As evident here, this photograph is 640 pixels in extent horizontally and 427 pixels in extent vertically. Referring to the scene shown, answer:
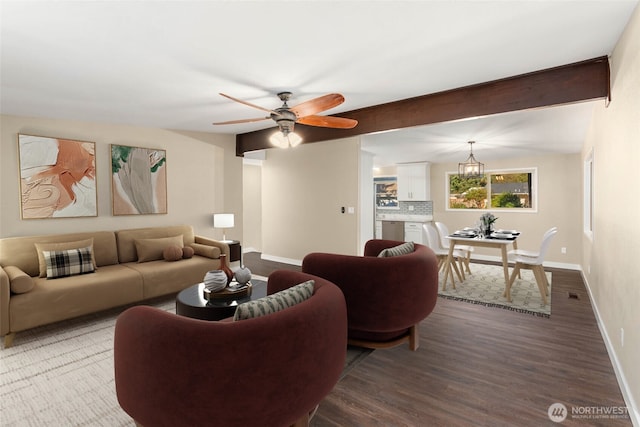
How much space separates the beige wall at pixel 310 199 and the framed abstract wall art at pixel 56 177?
3094mm

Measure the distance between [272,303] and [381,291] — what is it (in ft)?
3.96

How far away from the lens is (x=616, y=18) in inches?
75.9

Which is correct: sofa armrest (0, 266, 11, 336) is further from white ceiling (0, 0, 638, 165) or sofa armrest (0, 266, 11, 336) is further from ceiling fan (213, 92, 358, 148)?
ceiling fan (213, 92, 358, 148)

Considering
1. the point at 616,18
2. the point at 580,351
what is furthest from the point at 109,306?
the point at 616,18

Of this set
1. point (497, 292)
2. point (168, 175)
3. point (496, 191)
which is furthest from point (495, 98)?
point (496, 191)

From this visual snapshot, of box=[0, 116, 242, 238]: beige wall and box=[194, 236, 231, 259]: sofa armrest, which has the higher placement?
box=[0, 116, 242, 238]: beige wall

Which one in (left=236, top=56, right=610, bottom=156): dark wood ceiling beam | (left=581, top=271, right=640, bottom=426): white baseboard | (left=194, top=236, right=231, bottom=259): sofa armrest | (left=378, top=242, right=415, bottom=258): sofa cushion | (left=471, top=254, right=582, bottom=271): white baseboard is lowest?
(left=581, top=271, right=640, bottom=426): white baseboard

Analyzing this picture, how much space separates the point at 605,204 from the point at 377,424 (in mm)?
2824

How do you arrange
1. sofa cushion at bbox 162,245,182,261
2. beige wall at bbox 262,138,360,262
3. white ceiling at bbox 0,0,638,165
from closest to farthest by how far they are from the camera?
white ceiling at bbox 0,0,638,165, sofa cushion at bbox 162,245,182,261, beige wall at bbox 262,138,360,262

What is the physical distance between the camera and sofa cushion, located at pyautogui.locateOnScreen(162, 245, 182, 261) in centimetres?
414

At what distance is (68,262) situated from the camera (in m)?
3.41

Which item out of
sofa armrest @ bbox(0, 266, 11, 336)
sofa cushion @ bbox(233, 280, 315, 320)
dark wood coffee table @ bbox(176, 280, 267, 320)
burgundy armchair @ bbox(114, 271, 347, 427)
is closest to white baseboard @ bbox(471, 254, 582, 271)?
dark wood coffee table @ bbox(176, 280, 267, 320)

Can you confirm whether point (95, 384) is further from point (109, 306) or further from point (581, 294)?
point (581, 294)

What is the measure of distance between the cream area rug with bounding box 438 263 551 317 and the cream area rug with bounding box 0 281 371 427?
2.12m
